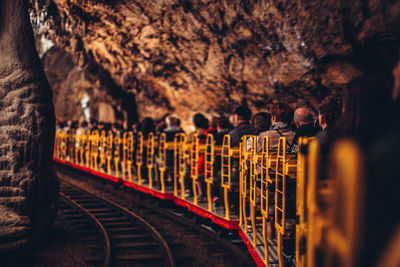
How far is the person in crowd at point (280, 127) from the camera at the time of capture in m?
4.59

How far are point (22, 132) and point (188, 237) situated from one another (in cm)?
357

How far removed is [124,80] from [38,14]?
5.41 meters

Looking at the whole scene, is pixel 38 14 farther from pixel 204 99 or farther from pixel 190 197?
pixel 190 197

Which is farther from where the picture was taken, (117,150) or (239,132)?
(117,150)

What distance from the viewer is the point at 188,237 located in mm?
7102

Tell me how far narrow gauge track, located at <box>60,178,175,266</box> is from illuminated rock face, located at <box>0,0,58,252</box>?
1.11 meters

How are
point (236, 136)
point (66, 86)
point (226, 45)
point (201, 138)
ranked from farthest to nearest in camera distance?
point (66, 86)
point (226, 45)
point (201, 138)
point (236, 136)

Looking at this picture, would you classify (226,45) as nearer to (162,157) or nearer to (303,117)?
(162,157)

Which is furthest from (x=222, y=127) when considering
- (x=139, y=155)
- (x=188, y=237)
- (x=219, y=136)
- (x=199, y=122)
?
(x=139, y=155)

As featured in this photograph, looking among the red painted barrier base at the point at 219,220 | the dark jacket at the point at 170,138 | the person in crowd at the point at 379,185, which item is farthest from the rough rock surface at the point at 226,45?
the person in crowd at the point at 379,185

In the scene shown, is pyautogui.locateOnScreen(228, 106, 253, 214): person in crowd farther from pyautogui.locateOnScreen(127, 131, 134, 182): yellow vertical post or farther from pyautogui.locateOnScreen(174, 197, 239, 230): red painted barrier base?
pyautogui.locateOnScreen(127, 131, 134, 182): yellow vertical post

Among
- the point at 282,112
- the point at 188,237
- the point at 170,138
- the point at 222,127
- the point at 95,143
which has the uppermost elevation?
the point at 282,112

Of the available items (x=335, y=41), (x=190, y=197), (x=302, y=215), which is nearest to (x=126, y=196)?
(x=190, y=197)

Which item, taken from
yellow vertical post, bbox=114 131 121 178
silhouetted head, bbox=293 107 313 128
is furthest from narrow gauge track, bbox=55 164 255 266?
silhouetted head, bbox=293 107 313 128
